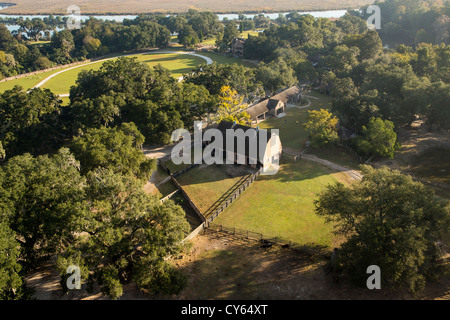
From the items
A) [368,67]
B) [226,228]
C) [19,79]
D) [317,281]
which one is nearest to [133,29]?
[19,79]

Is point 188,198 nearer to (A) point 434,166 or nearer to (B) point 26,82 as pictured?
(A) point 434,166

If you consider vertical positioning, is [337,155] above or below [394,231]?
below

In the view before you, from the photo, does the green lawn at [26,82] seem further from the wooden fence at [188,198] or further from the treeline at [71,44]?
the wooden fence at [188,198]

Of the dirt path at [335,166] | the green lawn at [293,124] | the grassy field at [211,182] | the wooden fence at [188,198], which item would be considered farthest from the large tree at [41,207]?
the green lawn at [293,124]

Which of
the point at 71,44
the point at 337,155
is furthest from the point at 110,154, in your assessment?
the point at 71,44

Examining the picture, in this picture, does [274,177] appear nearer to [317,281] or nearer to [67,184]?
[317,281]

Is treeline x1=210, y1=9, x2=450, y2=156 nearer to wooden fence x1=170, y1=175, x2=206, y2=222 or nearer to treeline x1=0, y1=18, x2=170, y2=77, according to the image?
wooden fence x1=170, y1=175, x2=206, y2=222

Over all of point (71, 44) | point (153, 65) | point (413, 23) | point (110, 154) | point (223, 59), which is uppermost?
point (413, 23)

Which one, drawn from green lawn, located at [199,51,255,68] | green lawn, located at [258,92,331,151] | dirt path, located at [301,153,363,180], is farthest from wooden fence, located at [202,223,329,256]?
green lawn, located at [199,51,255,68]
